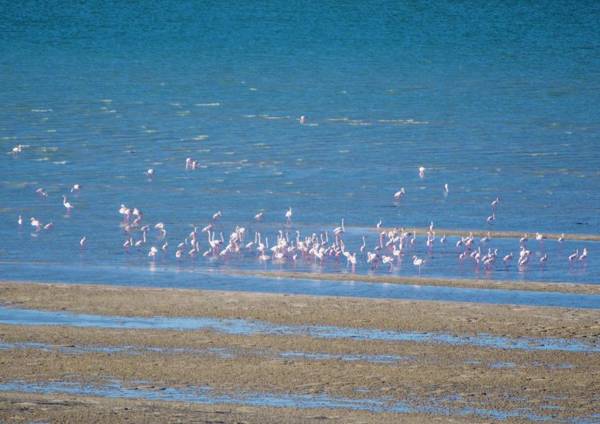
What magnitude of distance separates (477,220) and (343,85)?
84.8 ft

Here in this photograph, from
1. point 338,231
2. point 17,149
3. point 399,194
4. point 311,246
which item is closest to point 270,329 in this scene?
point 311,246

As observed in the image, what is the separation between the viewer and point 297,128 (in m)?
37.8

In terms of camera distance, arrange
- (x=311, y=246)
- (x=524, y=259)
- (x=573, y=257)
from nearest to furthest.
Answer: (x=524, y=259) → (x=573, y=257) → (x=311, y=246)

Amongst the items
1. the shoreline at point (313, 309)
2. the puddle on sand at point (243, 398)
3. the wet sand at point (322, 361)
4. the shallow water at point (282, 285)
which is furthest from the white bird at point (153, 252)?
the puddle on sand at point (243, 398)

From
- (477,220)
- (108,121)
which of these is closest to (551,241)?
(477,220)

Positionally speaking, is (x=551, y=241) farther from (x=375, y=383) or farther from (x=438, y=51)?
(x=438, y=51)

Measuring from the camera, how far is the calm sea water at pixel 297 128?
23922 mm

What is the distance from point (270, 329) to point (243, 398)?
2.71 metres

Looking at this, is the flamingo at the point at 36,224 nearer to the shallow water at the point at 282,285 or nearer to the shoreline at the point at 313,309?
the shallow water at the point at 282,285

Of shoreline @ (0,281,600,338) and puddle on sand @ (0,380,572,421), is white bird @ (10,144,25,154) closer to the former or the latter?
shoreline @ (0,281,600,338)

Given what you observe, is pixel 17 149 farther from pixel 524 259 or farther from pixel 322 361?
pixel 322 361

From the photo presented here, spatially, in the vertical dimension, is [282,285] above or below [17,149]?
below

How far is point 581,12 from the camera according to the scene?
7856cm

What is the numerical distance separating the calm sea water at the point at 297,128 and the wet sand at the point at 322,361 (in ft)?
9.18
